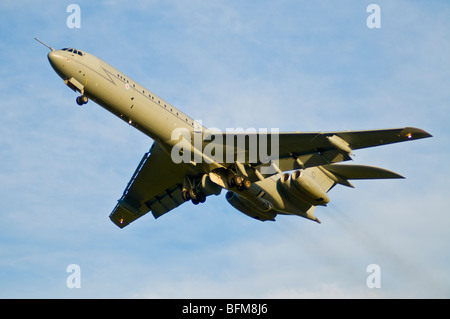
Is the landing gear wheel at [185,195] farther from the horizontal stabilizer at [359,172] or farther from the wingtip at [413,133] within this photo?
the wingtip at [413,133]

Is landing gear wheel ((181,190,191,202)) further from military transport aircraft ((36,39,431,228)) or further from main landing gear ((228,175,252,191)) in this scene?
main landing gear ((228,175,252,191))

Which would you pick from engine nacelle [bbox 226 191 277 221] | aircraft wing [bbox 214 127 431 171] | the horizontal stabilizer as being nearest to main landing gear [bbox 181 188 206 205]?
engine nacelle [bbox 226 191 277 221]

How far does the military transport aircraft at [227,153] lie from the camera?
1299 inches

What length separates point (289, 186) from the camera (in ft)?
123

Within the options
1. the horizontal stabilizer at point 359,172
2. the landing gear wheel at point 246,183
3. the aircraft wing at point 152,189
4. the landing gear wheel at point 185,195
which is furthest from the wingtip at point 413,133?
the landing gear wheel at point 185,195

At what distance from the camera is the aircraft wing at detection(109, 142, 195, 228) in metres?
38.9

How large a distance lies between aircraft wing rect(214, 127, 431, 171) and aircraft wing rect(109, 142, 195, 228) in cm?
566

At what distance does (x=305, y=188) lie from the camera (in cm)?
3681

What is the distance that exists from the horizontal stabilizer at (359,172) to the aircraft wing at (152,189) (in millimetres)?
9479

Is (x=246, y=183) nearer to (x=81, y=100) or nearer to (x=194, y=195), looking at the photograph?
(x=194, y=195)

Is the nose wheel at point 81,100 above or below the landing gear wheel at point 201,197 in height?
above

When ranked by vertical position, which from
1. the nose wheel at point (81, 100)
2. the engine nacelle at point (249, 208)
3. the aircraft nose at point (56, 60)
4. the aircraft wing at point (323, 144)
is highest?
the aircraft nose at point (56, 60)

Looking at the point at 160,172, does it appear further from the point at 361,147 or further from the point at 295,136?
the point at 361,147

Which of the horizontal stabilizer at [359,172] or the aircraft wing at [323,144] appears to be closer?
the aircraft wing at [323,144]
